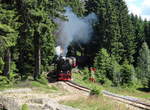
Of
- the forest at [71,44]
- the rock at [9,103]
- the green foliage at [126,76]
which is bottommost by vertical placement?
the green foliage at [126,76]

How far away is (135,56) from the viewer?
249ft

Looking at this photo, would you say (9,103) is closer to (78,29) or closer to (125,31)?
(125,31)

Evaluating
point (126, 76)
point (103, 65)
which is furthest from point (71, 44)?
point (126, 76)

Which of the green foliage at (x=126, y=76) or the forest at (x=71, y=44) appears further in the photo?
the green foliage at (x=126, y=76)

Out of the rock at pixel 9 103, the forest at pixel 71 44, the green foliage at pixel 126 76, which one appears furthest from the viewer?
the green foliage at pixel 126 76

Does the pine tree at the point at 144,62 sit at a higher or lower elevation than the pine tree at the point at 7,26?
lower

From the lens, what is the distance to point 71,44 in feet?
224

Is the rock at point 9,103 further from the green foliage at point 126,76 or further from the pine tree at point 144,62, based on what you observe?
the pine tree at point 144,62

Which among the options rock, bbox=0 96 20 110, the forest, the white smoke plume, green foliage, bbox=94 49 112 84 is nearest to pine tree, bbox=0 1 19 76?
the forest

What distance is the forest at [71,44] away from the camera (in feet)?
91.5

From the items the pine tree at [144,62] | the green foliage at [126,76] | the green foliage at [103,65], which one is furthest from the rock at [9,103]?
the pine tree at [144,62]

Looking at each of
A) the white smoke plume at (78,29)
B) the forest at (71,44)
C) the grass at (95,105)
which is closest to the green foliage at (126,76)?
the forest at (71,44)

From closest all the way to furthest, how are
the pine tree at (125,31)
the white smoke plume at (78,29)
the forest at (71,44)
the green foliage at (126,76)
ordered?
1. the forest at (71,44)
2. the green foliage at (126,76)
3. the white smoke plume at (78,29)
4. the pine tree at (125,31)

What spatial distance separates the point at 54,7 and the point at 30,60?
11913 mm
